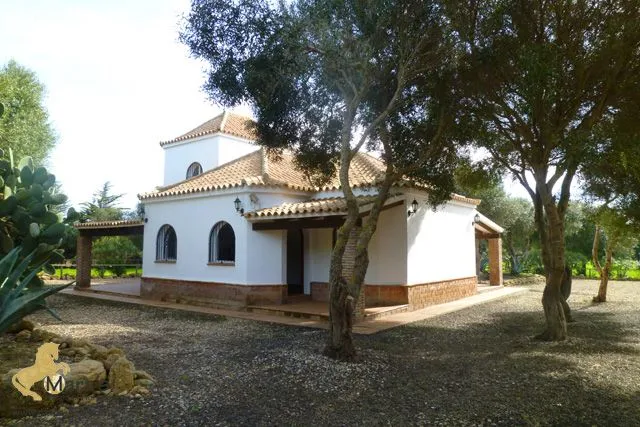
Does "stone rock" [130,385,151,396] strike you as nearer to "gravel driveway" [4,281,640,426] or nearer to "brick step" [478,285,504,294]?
"gravel driveway" [4,281,640,426]

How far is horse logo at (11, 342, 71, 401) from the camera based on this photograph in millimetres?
4785

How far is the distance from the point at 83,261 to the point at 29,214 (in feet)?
48.2

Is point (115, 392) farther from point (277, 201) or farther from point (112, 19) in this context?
point (277, 201)

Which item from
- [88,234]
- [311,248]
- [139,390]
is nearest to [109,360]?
[139,390]

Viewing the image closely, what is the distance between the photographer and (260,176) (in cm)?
1506

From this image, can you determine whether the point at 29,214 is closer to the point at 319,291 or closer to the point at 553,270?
the point at 319,291

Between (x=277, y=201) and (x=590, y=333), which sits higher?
(x=277, y=201)

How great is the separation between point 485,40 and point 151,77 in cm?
718

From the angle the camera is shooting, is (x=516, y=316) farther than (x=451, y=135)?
Yes

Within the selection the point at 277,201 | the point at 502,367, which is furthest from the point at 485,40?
the point at 277,201

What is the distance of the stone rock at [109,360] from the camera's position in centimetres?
584

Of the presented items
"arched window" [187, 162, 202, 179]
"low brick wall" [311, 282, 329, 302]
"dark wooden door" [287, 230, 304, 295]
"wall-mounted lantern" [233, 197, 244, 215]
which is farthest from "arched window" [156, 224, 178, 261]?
"low brick wall" [311, 282, 329, 302]

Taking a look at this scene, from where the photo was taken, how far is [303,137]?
33.0ft

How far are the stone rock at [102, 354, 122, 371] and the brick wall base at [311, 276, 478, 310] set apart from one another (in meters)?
8.75
